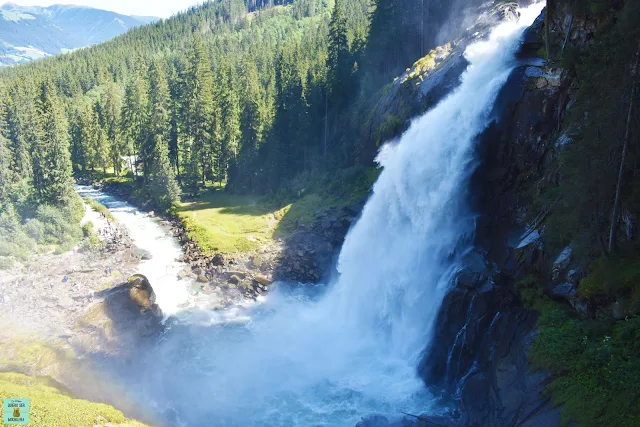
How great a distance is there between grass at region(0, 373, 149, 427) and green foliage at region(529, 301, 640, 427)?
16.1 metres

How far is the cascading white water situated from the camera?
848 inches

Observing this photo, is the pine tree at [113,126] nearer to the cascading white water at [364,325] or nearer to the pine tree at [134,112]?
the pine tree at [134,112]

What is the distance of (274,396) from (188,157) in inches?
1662

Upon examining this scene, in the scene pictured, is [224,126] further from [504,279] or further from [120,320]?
[504,279]

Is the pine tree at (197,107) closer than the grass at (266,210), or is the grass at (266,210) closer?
the grass at (266,210)

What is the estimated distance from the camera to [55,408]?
17.6 m

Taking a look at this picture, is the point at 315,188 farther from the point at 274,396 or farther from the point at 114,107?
the point at 114,107

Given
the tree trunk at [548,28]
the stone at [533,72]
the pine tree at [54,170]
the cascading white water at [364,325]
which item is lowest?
the cascading white water at [364,325]

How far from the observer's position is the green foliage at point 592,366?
1318cm

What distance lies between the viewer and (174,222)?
45.8 m

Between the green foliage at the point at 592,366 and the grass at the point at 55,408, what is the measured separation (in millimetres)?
16053

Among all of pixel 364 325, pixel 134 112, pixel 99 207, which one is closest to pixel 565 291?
pixel 364 325

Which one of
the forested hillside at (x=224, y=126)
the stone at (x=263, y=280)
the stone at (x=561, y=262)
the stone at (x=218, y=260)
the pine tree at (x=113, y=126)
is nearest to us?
the stone at (x=561, y=262)

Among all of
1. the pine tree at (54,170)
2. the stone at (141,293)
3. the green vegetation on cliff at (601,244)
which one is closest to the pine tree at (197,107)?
the pine tree at (54,170)
